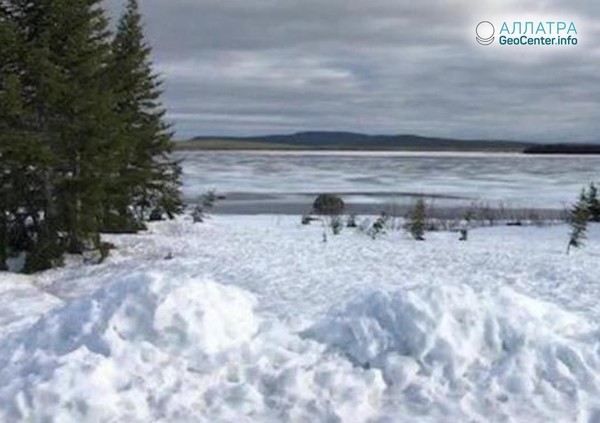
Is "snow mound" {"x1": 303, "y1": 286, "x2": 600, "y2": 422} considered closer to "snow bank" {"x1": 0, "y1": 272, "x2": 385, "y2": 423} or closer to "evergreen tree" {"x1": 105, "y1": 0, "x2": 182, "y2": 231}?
"snow bank" {"x1": 0, "y1": 272, "x2": 385, "y2": 423}

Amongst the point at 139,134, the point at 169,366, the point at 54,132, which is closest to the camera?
the point at 169,366

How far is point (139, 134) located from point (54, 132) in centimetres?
488

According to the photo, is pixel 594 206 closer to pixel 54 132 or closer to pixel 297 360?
pixel 54 132

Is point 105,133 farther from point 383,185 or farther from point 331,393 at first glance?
point 383,185

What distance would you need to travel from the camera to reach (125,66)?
20.7m

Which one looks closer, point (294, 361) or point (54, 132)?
point (294, 361)

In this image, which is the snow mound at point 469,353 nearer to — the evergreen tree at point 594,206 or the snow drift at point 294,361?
the snow drift at point 294,361

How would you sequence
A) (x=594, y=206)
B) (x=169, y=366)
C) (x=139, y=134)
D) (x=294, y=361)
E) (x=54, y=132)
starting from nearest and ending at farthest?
1. (x=169, y=366)
2. (x=294, y=361)
3. (x=54, y=132)
4. (x=139, y=134)
5. (x=594, y=206)

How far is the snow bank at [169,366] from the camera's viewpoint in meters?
6.91

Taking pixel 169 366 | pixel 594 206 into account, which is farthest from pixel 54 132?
pixel 594 206

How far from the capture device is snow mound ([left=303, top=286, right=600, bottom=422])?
23.5 ft

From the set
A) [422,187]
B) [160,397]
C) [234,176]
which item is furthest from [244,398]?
[234,176]

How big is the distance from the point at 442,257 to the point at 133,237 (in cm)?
758

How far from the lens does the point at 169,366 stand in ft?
24.3
